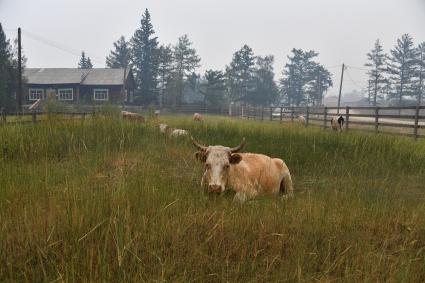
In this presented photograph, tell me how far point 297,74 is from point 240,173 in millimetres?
85170

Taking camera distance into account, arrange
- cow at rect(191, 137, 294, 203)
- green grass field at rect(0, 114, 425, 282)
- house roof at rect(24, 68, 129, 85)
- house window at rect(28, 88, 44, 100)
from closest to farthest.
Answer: green grass field at rect(0, 114, 425, 282)
cow at rect(191, 137, 294, 203)
house roof at rect(24, 68, 129, 85)
house window at rect(28, 88, 44, 100)

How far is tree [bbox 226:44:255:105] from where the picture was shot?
69312 mm

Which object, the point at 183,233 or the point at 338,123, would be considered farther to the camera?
the point at 338,123

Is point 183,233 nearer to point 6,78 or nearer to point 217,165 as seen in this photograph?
point 217,165

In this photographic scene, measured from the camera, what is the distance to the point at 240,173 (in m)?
5.69

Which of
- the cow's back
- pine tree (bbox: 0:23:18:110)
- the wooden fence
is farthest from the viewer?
pine tree (bbox: 0:23:18:110)

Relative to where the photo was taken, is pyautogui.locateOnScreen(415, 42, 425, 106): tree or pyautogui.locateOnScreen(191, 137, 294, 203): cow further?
pyautogui.locateOnScreen(415, 42, 425, 106): tree

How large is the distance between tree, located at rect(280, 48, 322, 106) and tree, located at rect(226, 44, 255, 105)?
63.0 ft

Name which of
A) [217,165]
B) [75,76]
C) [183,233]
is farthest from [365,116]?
[75,76]

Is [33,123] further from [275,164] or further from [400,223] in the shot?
[400,223]

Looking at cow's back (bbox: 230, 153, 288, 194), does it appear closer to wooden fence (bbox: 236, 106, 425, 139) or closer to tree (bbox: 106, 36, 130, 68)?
wooden fence (bbox: 236, 106, 425, 139)

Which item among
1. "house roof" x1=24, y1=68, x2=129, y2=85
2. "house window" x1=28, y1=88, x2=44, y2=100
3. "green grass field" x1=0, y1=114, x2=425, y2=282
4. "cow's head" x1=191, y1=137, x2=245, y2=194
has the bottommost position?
"green grass field" x1=0, y1=114, x2=425, y2=282

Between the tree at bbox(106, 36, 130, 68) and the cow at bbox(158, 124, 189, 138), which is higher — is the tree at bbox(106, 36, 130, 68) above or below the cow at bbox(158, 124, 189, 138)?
above

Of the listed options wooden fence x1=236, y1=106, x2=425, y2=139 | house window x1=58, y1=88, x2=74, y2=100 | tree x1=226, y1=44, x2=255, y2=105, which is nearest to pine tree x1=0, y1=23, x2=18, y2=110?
house window x1=58, y1=88, x2=74, y2=100
